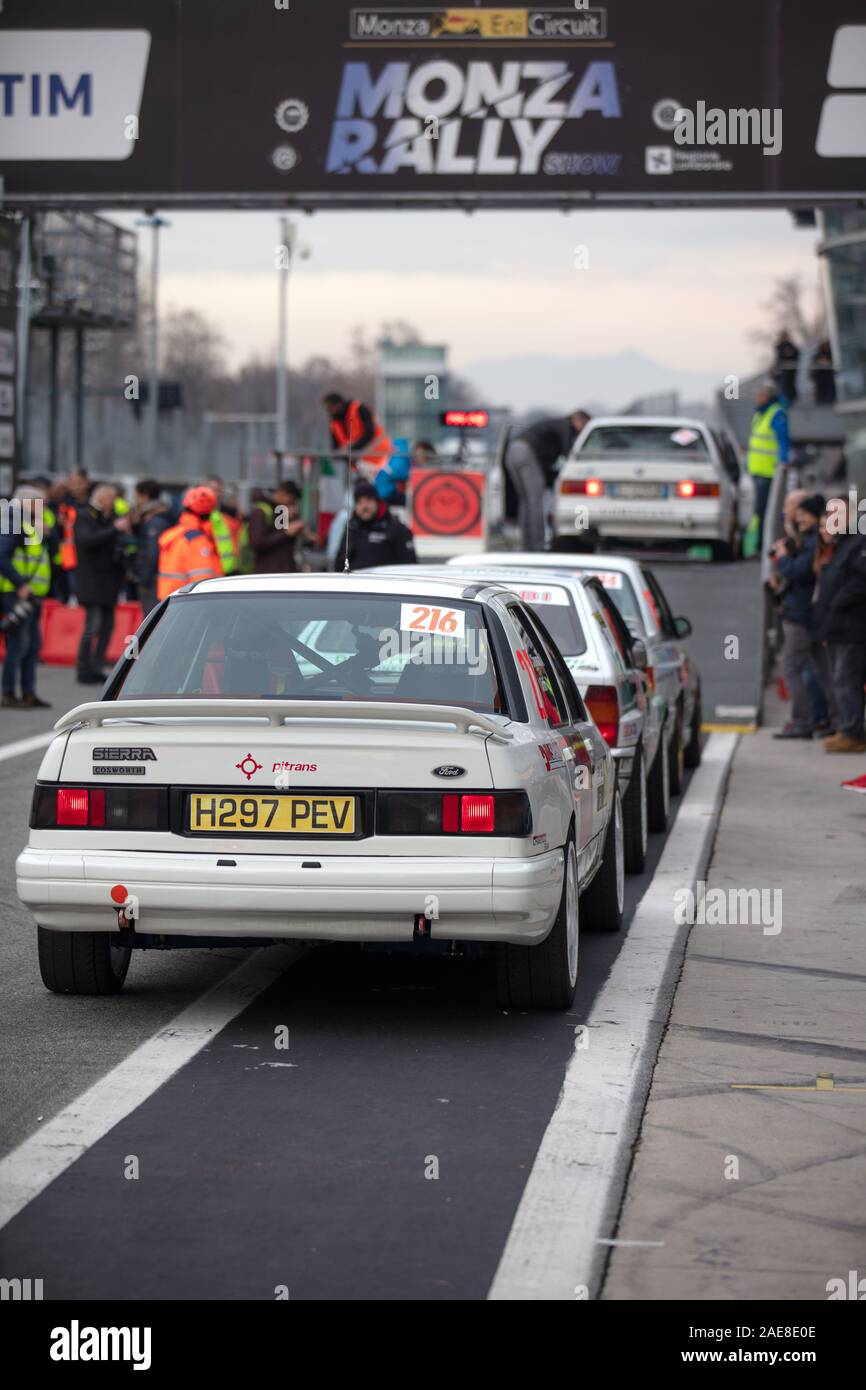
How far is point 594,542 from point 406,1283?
66.0 ft

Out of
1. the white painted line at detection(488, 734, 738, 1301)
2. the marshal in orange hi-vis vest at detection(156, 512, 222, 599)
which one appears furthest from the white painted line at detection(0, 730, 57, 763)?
the white painted line at detection(488, 734, 738, 1301)

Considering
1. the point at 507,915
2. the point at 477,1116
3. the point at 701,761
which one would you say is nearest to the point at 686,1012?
the point at 507,915

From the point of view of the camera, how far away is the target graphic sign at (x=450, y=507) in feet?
81.3

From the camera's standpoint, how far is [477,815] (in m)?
6.70

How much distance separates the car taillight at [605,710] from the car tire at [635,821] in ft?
1.12

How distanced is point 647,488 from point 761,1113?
18103mm

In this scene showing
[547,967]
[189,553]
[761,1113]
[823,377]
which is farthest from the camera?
[823,377]

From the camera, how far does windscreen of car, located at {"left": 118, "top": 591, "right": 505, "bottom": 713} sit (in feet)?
24.0

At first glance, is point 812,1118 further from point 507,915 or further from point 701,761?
point 701,761

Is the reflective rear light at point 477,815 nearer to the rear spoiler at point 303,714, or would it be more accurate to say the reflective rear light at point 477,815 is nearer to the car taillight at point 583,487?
the rear spoiler at point 303,714

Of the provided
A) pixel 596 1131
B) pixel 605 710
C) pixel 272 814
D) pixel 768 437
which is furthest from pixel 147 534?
pixel 596 1131

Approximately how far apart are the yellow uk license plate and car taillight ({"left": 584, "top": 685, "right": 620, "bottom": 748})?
13.5ft

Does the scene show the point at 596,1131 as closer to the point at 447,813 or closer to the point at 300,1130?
the point at 300,1130
